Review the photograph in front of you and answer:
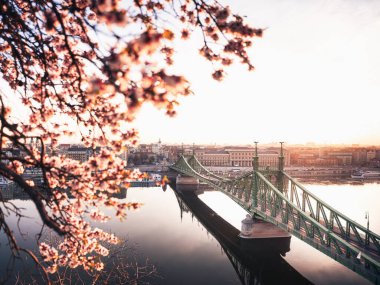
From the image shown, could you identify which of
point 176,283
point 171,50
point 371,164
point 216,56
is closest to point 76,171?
point 171,50

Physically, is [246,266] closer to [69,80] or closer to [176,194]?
[69,80]

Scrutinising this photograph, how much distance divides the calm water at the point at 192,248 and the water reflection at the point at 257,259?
0.17 m

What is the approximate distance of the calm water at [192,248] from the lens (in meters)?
17.8

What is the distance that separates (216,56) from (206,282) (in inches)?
641

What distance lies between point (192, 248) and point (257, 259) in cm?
552

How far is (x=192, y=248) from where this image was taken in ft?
75.8

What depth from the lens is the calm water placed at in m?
17.8

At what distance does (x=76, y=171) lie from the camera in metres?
4.22

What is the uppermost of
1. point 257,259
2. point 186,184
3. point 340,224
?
point 340,224

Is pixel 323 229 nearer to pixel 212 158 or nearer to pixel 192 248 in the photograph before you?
pixel 192 248

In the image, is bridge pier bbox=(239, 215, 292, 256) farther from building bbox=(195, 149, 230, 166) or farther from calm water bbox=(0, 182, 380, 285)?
building bbox=(195, 149, 230, 166)

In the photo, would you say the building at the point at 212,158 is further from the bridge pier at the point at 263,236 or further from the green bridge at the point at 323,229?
the bridge pier at the point at 263,236

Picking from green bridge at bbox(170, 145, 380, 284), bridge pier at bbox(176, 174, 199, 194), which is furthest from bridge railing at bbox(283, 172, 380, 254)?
bridge pier at bbox(176, 174, 199, 194)

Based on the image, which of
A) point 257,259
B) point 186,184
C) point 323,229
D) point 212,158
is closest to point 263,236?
point 257,259
